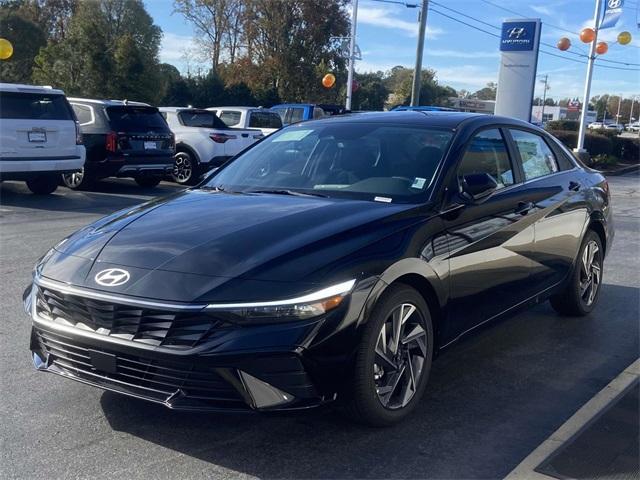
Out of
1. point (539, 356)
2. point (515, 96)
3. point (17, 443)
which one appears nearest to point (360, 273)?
point (17, 443)

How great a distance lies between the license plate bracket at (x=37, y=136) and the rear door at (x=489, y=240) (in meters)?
8.90

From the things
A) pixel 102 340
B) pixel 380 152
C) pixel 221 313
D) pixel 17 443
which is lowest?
pixel 17 443

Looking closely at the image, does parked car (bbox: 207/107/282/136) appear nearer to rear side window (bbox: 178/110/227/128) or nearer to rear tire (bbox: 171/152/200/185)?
rear side window (bbox: 178/110/227/128)

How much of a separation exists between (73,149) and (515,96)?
1891cm

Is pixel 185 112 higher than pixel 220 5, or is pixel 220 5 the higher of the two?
pixel 220 5

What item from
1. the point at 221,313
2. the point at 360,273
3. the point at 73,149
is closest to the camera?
the point at 221,313

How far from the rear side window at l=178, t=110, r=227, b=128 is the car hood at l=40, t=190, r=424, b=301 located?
1175cm

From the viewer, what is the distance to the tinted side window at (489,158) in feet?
14.7

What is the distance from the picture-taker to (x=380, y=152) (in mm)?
4543

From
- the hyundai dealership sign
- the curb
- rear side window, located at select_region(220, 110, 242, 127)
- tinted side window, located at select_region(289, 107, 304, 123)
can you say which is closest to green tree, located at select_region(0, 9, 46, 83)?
tinted side window, located at select_region(289, 107, 304, 123)

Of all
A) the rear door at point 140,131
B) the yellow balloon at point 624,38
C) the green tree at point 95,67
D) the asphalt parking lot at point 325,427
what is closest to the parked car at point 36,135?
the rear door at point 140,131

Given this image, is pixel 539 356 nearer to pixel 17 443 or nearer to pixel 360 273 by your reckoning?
pixel 360 273

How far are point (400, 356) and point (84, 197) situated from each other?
10.2 m

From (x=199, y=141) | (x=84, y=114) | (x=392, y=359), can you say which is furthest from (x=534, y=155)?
(x=199, y=141)
